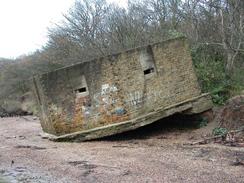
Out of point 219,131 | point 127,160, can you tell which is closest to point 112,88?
point 219,131

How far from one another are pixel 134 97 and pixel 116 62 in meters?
1.37

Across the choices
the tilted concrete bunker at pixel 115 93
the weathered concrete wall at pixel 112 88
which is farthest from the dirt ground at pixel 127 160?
the weathered concrete wall at pixel 112 88

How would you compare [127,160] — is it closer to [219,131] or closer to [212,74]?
[219,131]

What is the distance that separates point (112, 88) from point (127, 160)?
4.46 m

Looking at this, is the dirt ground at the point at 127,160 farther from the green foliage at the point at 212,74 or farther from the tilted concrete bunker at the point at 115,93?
the green foliage at the point at 212,74

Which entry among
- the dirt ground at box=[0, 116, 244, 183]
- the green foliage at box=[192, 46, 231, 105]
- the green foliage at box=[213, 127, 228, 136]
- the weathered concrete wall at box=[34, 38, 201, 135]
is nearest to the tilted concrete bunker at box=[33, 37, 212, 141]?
the weathered concrete wall at box=[34, 38, 201, 135]

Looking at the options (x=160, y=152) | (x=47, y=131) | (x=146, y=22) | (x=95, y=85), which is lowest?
(x=160, y=152)

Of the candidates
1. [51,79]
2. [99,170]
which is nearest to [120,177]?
[99,170]

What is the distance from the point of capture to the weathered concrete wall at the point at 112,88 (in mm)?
15219

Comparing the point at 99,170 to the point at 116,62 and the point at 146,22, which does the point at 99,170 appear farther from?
the point at 146,22

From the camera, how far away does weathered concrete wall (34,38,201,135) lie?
49.9 feet

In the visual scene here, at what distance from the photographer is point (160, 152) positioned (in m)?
12.1

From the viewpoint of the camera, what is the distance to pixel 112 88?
15.2 m

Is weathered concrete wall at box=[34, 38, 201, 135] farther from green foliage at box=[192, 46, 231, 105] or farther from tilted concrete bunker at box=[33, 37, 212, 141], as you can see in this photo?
green foliage at box=[192, 46, 231, 105]
